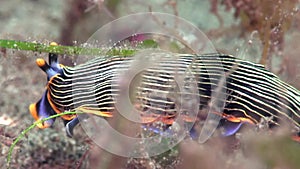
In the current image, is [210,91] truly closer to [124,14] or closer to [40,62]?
[40,62]

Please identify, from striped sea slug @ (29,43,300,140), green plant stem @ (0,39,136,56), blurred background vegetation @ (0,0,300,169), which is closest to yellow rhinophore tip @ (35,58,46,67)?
blurred background vegetation @ (0,0,300,169)

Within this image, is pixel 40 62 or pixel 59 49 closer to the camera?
pixel 59 49

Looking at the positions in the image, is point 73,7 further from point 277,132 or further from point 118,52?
point 277,132

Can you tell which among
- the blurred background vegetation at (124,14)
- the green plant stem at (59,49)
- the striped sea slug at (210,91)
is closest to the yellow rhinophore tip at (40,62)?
the blurred background vegetation at (124,14)

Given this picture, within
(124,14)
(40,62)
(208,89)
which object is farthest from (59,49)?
(124,14)

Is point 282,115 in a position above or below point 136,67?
below

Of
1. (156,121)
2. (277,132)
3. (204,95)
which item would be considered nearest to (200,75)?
(204,95)

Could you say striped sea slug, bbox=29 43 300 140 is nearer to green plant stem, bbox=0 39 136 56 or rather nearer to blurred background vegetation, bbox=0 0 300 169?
green plant stem, bbox=0 39 136 56
